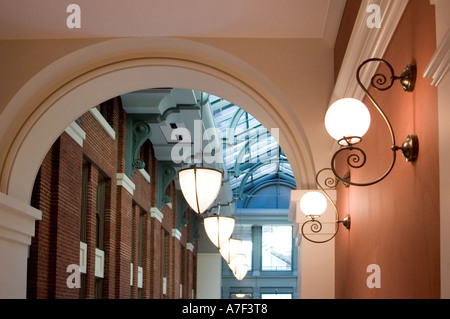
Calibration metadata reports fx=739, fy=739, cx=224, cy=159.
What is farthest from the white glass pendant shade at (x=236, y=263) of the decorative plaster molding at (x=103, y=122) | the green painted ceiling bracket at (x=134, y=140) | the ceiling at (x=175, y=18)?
the ceiling at (x=175, y=18)

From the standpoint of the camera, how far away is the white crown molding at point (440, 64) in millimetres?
3163

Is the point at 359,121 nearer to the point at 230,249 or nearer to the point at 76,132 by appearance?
the point at 76,132

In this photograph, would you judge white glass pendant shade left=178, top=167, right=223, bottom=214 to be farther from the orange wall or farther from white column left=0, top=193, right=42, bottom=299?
the orange wall

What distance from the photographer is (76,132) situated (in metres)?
11.9

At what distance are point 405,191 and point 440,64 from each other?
3.78 ft

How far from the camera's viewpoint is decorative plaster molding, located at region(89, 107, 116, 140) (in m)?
12.9

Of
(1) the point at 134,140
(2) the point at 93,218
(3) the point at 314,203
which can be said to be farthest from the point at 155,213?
(3) the point at 314,203

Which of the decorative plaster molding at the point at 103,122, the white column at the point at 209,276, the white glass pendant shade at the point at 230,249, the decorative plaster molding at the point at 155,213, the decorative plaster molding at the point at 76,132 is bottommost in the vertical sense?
the white column at the point at 209,276

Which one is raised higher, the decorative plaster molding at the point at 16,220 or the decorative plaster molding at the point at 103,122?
the decorative plaster molding at the point at 103,122

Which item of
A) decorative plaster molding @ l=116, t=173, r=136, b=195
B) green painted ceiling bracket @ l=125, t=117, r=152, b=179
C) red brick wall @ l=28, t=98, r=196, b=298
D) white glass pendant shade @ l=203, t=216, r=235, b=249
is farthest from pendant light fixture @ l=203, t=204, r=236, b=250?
green painted ceiling bracket @ l=125, t=117, r=152, b=179

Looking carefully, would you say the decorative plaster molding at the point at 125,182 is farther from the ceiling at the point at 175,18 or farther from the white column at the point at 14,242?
the ceiling at the point at 175,18

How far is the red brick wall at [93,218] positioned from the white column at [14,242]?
2149 millimetres

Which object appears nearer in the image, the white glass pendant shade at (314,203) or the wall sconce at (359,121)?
the wall sconce at (359,121)
